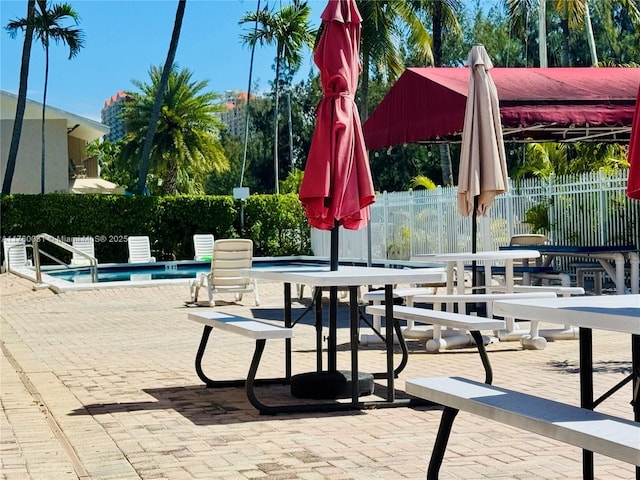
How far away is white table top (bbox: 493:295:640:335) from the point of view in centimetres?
338

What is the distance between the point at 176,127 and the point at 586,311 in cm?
4063

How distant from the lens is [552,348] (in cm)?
905

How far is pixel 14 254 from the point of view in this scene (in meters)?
25.8

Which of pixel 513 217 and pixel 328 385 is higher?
pixel 513 217

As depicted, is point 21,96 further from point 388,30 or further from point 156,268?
point 388,30

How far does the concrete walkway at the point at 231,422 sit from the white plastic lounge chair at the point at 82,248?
15247 mm

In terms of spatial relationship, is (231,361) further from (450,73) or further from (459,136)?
(459,136)

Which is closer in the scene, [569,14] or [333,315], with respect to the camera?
[333,315]

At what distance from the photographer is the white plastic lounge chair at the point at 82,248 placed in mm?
25587

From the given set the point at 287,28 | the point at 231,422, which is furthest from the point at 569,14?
the point at 231,422

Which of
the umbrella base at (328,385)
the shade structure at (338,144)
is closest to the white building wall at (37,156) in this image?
the shade structure at (338,144)

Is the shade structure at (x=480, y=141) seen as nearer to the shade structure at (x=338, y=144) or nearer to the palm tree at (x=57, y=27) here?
the shade structure at (x=338, y=144)

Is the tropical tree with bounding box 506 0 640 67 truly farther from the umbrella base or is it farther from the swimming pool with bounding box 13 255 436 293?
the umbrella base

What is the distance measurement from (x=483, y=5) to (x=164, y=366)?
41.5 meters
